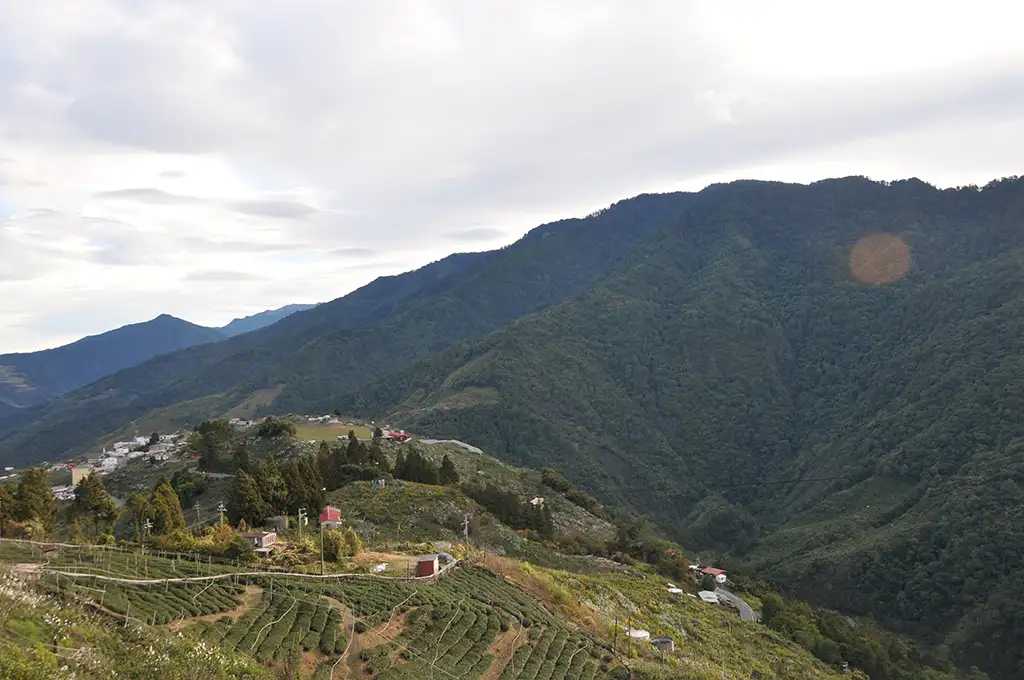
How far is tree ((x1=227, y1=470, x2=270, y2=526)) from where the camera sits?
33281 millimetres

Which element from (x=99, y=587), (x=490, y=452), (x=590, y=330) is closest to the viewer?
(x=99, y=587)

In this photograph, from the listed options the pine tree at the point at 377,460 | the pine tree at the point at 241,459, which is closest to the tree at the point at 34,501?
the pine tree at the point at 241,459

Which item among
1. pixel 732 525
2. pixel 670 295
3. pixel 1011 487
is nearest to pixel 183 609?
pixel 1011 487

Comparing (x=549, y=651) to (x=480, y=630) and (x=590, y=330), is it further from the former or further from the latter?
(x=590, y=330)

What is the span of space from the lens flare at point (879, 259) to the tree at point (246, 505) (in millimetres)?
161313

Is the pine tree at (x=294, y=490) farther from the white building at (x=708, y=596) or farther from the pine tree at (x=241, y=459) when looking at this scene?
the white building at (x=708, y=596)

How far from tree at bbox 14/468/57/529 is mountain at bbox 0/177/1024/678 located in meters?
63.5

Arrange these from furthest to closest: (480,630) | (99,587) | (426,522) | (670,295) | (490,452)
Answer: (670,295) → (490,452) → (426,522) → (480,630) → (99,587)

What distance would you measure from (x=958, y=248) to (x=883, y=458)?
99663 mm

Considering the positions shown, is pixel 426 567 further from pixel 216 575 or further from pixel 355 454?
pixel 355 454

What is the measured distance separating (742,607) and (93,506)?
36285 mm

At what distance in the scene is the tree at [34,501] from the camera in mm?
29906

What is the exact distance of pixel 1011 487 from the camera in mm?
73312

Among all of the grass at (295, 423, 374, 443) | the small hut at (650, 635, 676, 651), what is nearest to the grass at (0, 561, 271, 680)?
the small hut at (650, 635, 676, 651)
